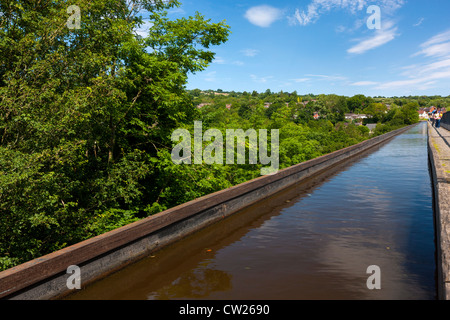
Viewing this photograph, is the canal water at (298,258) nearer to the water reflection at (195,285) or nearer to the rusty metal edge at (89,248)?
the water reflection at (195,285)

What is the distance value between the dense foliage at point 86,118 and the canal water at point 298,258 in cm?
206

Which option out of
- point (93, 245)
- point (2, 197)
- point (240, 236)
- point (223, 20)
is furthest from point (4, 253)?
point (223, 20)

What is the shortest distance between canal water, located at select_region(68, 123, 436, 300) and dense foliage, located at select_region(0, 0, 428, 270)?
206cm

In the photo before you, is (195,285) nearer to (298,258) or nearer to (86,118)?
(298,258)

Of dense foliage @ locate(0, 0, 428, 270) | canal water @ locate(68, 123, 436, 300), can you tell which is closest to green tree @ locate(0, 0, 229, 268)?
dense foliage @ locate(0, 0, 428, 270)

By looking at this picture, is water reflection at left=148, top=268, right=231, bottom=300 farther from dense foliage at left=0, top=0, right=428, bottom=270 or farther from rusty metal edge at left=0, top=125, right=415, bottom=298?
dense foliage at left=0, top=0, right=428, bottom=270

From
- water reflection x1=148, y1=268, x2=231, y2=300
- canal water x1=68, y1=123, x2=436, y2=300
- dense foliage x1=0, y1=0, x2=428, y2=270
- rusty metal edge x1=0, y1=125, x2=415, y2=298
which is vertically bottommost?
water reflection x1=148, y1=268, x2=231, y2=300

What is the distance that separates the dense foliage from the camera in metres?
5.60

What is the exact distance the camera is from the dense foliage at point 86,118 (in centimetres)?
560

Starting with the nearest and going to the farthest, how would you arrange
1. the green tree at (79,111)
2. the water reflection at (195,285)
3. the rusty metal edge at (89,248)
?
1. the rusty metal edge at (89,248)
2. the water reflection at (195,285)
3. the green tree at (79,111)

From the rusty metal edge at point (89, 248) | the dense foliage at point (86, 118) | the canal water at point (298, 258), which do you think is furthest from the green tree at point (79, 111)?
the canal water at point (298, 258)

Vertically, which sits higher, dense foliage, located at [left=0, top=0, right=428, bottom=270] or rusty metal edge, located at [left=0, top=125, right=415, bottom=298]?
dense foliage, located at [left=0, top=0, right=428, bottom=270]

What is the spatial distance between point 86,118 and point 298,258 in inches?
186

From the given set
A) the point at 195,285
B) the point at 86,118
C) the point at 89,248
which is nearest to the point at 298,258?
the point at 195,285
